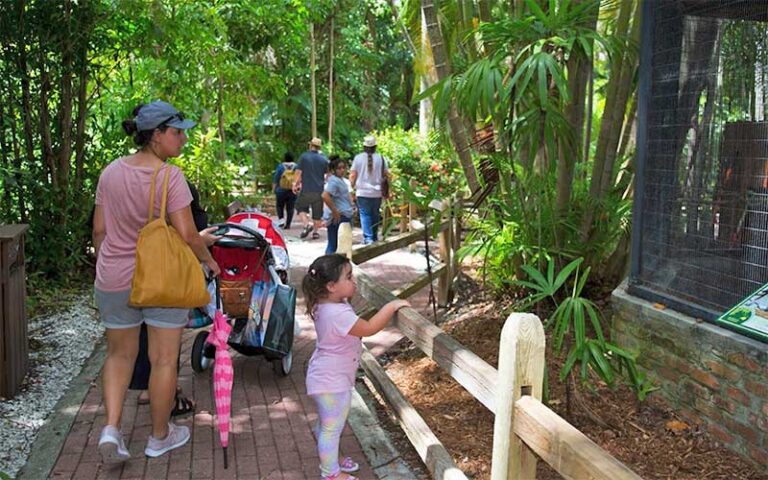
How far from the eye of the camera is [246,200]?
15797 millimetres

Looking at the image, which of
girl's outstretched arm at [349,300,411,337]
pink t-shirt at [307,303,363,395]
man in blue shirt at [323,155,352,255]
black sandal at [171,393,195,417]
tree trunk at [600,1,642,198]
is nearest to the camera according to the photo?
girl's outstretched arm at [349,300,411,337]

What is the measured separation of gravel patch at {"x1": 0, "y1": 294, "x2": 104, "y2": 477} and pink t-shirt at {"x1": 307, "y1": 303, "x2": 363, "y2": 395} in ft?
5.53

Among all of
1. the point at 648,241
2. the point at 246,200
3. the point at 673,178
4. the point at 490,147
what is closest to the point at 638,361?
the point at 648,241

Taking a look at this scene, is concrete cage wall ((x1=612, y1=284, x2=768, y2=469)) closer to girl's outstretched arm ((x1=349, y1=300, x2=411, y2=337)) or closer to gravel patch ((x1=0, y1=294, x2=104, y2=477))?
girl's outstretched arm ((x1=349, y1=300, x2=411, y2=337))

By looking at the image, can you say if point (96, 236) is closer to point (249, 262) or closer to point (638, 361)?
point (249, 262)

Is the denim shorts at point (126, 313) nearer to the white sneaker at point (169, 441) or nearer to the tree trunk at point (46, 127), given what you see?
the white sneaker at point (169, 441)

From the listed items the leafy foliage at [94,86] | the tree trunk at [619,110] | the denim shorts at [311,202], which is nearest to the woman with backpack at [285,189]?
the leafy foliage at [94,86]

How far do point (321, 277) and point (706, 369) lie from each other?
8.19 ft

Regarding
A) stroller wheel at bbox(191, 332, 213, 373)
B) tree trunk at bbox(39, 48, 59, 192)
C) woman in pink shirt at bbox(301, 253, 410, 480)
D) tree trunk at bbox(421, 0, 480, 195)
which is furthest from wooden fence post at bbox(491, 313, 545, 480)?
tree trunk at bbox(39, 48, 59, 192)

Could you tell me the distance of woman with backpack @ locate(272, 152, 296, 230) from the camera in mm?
15148

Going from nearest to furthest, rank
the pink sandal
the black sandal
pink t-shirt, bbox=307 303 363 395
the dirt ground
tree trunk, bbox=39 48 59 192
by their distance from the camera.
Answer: pink t-shirt, bbox=307 303 363 395 < the pink sandal < the dirt ground < the black sandal < tree trunk, bbox=39 48 59 192

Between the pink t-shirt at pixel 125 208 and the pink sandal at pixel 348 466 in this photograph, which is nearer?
the pink t-shirt at pixel 125 208

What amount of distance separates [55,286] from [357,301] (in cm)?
327

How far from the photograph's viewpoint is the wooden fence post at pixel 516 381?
272cm
